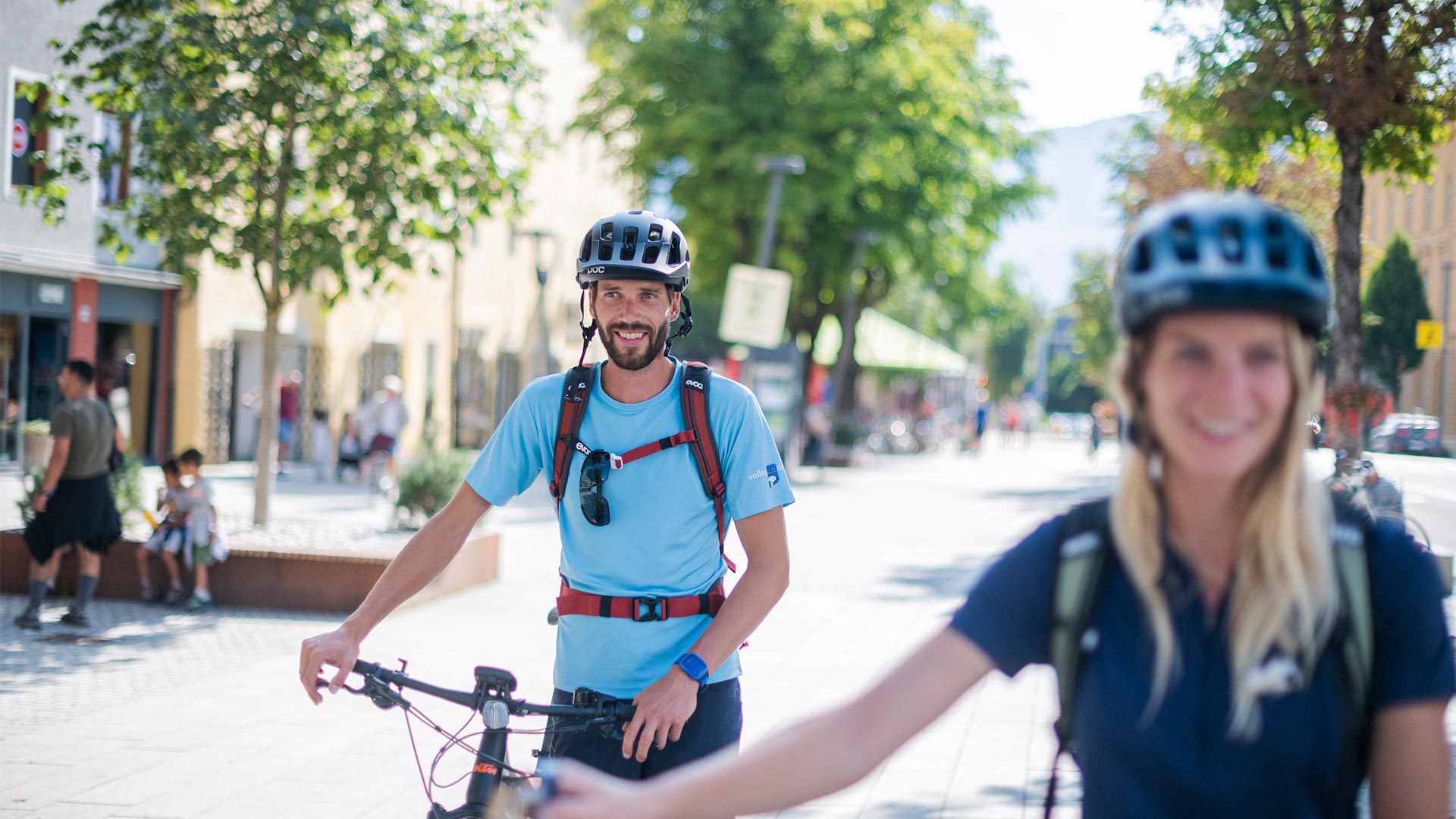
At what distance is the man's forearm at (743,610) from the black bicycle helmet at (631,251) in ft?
2.31

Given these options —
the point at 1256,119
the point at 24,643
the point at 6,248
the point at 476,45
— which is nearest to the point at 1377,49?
the point at 1256,119

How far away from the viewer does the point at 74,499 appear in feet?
31.0

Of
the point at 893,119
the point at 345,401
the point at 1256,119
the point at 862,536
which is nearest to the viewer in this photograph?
the point at 1256,119

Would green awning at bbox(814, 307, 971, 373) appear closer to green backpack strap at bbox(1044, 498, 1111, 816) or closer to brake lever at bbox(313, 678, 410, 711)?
brake lever at bbox(313, 678, 410, 711)

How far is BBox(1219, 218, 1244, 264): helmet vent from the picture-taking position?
1.73 metres

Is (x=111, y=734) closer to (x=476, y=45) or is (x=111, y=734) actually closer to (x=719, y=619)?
(x=719, y=619)

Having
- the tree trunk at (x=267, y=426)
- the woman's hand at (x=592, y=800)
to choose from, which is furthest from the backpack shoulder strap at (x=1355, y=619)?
the tree trunk at (x=267, y=426)

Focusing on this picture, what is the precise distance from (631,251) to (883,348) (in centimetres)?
3565

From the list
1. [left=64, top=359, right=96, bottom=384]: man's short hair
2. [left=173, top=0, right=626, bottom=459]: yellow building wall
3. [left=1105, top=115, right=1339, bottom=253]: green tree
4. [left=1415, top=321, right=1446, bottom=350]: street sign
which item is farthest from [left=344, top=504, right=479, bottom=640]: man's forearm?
[left=173, top=0, right=626, bottom=459]: yellow building wall

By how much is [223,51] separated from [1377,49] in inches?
326

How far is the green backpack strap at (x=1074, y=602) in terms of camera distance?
1.77 metres

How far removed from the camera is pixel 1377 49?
9.02m

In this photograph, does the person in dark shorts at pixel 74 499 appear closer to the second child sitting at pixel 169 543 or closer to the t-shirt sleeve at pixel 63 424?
the t-shirt sleeve at pixel 63 424

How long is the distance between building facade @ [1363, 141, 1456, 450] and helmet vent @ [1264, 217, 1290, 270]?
365 inches
